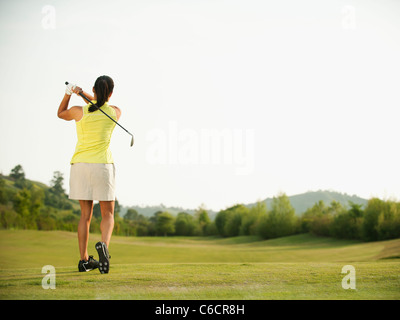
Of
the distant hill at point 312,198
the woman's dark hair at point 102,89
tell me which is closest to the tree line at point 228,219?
the woman's dark hair at point 102,89

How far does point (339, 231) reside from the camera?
21016mm

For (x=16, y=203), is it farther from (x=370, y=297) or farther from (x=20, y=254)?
(x=370, y=297)

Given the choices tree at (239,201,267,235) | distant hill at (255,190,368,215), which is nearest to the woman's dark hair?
tree at (239,201,267,235)

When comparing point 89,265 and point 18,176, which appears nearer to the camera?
point 89,265

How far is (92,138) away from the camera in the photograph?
3852 millimetres

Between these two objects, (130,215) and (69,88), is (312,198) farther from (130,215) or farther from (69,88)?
(69,88)

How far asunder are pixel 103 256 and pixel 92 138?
1.18 m

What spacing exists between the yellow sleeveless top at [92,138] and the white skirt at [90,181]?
0.23 feet

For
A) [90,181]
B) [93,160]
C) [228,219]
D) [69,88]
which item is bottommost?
[228,219]

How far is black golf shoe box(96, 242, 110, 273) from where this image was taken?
3553 millimetres

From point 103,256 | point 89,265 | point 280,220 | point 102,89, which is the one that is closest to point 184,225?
point 280,220

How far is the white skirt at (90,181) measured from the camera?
3.79 metres
